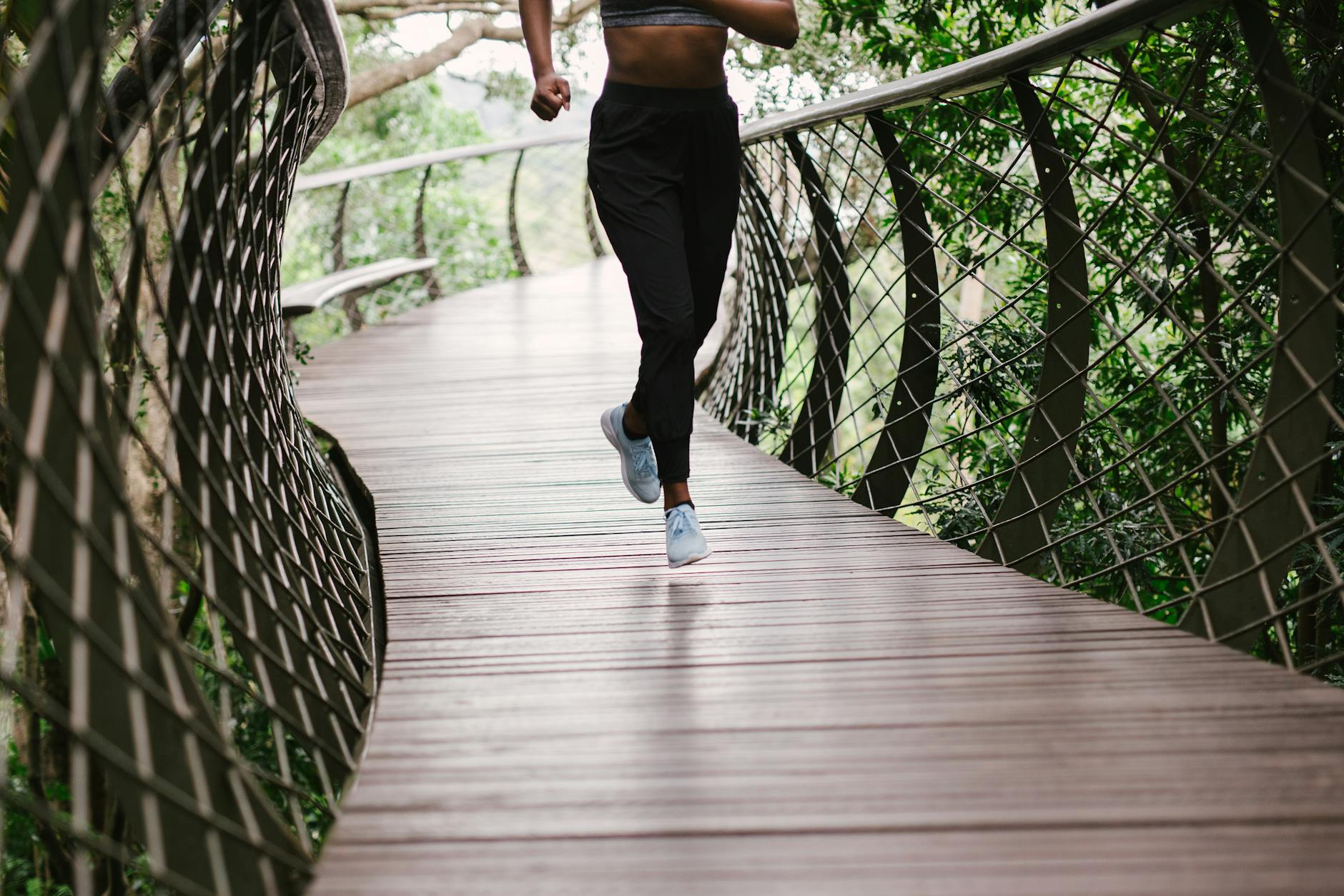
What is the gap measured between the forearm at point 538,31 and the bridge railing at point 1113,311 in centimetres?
81

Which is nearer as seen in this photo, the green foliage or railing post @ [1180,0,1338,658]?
railing post @ [1180,0,1338,658]

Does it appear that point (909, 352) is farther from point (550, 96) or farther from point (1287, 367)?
point (1287, 367)

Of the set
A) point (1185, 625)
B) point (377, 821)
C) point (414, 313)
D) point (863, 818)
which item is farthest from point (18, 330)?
point (414, 313)

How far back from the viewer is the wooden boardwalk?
125 centimetres

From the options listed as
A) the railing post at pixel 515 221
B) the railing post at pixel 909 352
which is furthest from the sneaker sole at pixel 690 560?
the railing post at pixel 515 221

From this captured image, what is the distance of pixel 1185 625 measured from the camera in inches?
80.7

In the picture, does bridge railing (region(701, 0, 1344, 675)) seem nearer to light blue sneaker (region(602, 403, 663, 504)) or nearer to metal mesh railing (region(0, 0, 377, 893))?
light blue sneaker (region(602, 403, 663, 504))

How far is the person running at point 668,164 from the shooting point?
2.37 metres

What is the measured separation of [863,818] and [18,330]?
41.0 inches

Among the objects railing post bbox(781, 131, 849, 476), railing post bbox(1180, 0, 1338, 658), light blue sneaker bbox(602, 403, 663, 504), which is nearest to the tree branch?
Answer: railing post bbox(781, 131, 849, 476)

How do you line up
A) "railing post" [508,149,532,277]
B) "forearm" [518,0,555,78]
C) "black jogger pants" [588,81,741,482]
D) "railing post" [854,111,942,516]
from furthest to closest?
"railing post" [508,149,532,277], "railing post" [854,111,942,516], "forearm" [518,0,555,78], "black jogger pants" [588,81,741,482]

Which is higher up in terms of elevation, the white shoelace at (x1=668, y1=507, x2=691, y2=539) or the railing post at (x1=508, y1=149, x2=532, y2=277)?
the white shoelace at (x1=668, y1=507, x2=691, y2=539)

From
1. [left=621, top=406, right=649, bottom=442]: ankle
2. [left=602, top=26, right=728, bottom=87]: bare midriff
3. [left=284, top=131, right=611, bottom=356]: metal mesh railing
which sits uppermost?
[left=602, top=26, right=728, bottom=87]: bare midriff

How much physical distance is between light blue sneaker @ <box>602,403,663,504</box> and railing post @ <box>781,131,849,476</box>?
1.13 metres
